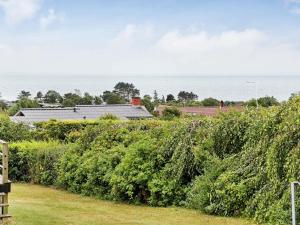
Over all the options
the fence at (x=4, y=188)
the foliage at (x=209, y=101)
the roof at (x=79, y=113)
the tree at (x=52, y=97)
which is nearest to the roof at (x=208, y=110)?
the roof at (x=79, y=113)

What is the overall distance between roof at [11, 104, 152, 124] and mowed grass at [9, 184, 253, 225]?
31.0 meters

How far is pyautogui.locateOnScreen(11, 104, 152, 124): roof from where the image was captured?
1897 inches

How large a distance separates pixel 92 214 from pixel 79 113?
3768 cm

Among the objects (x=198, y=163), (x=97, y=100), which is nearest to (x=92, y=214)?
(x=198, y=163)

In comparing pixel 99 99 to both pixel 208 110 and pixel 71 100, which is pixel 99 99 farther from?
pixel 208 110

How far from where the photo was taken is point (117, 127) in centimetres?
1881

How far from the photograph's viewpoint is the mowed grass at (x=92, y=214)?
39.7ft

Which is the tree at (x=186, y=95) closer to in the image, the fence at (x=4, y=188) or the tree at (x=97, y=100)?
the tree at (x=97, y=100)

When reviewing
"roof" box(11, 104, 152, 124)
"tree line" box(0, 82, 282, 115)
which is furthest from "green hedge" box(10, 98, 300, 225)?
"tree line" box(0, 82, 282, 115)

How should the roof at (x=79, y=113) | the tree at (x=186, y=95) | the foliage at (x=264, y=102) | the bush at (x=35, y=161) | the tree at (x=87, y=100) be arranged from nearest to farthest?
1. the bush at (x=35, y=161)
2. the foliage at (x=264, y=102)
3. the roof at (x=79, y=113)
4. the tree at (x=87, y=100)
5. the tree at (x=186, y=95)

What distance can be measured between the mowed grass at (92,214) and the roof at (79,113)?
102 feet

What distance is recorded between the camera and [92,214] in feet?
43.9

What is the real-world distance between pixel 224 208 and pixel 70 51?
22398 mm

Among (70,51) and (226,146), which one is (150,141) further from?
(70,51)
